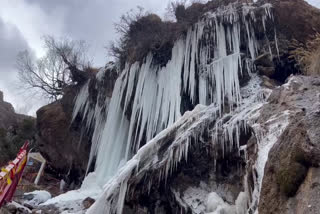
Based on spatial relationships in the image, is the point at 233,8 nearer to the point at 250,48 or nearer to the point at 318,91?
the point at 250,48

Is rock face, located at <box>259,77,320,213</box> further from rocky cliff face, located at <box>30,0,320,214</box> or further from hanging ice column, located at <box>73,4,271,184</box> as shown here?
hanging ice column, located at <box>73,4,271,184</box>

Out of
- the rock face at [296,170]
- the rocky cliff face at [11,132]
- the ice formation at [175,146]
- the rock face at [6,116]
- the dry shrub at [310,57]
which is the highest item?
the rock face at [6,116]

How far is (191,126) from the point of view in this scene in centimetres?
541

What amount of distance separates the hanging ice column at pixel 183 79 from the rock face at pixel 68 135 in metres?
1.83

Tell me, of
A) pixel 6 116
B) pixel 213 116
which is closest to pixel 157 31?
pixel 213 116

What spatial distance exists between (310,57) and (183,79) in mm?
2848

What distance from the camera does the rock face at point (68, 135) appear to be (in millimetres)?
9781

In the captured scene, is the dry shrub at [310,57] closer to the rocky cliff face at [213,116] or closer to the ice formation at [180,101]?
the rocky cliff face at [213,116]

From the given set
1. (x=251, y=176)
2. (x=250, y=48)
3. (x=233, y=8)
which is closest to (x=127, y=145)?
(x=250, y=48)

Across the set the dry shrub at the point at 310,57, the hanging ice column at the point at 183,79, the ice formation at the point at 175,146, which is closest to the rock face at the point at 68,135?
the hanging ice column at the point at 183,79

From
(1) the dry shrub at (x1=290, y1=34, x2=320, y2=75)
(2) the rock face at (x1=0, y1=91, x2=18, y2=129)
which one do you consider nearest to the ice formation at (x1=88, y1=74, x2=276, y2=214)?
(1) the dry shrub at (x1=290, y1=34, x2=320, y2=75)

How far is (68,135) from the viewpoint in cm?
1023

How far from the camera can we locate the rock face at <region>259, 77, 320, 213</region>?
1.94m

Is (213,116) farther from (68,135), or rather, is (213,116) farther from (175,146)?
(68,135)
